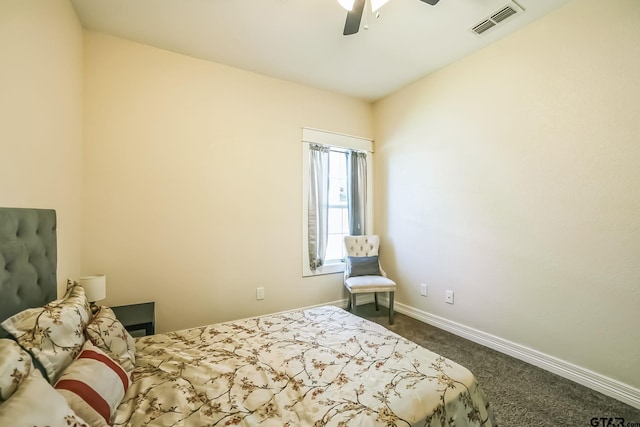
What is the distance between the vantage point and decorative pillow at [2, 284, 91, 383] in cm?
105

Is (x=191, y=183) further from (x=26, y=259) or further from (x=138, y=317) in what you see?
(x=26, y=259)

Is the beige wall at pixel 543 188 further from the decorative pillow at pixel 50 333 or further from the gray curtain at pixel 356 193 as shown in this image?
the decorative pillow at pixel 50 333

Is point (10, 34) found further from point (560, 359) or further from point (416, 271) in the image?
point (560, 359)

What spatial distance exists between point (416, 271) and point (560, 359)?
1418 millimetres

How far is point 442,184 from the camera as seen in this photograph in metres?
2.99

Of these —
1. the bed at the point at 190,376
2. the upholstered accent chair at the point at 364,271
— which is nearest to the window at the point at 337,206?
the upholstered accent chair at the point at 364,271

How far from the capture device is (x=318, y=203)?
135 inches

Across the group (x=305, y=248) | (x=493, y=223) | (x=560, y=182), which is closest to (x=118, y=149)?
(x=305, y=248)

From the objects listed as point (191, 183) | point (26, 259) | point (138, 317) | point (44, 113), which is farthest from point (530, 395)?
point (44, 113)

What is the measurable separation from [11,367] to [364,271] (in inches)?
115

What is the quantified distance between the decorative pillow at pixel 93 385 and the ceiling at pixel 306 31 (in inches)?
92.9

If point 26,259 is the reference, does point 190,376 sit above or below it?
below

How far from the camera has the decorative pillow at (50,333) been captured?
1.05m

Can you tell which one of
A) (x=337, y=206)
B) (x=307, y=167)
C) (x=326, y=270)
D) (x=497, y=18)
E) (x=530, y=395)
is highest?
(x=497, y=18)
